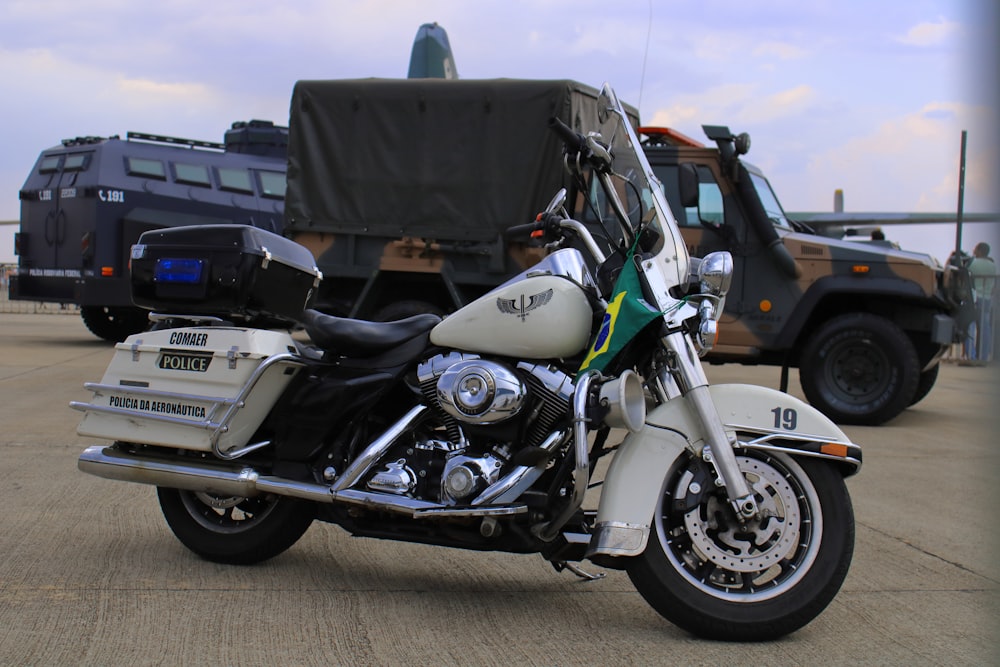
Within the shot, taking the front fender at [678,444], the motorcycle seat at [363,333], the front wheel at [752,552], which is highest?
the motorcycle seat at [363,333]

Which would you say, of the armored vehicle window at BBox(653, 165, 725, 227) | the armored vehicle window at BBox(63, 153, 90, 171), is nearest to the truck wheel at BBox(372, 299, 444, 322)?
the armored vehicle window at BBox(653, 165, 725, 227)

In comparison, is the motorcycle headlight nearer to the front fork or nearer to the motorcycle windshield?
the motorcycle windshield

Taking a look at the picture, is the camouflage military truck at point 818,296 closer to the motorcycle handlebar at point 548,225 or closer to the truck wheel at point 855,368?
the truck wheel at point 855,368

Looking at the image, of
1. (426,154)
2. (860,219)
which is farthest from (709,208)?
(860,219)

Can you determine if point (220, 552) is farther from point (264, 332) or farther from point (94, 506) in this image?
point (94, 506)

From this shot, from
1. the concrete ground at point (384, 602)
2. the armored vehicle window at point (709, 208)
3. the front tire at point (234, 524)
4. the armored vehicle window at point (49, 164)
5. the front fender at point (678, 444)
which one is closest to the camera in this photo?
the concrete ground at point (384, 602)

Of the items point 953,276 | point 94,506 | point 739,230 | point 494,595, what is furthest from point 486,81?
point 494,595

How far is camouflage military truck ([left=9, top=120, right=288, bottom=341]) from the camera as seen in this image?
1382cm

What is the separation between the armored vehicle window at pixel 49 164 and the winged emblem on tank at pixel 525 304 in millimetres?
13413

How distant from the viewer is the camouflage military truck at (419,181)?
28.6ft

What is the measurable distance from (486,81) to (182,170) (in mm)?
7917

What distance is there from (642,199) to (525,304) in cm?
61

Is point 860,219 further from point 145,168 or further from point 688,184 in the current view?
point 688,184

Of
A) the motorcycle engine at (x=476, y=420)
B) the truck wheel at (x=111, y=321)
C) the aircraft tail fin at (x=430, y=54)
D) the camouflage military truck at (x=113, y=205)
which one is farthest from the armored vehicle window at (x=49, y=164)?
the motorcycle engine at (x=476, y=420)
